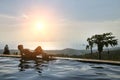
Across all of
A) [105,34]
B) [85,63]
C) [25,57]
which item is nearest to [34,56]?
[25,57]

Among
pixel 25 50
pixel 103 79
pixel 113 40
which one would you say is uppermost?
pixel 113 40

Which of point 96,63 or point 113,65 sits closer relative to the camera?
point 113,65

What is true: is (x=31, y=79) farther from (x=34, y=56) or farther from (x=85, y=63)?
(x=34, y=56)

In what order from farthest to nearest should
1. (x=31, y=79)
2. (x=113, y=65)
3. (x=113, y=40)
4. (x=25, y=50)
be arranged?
(x=113, y=40) < (x=25, y=50) < (x=113, y=65) < (x=31, y=79)

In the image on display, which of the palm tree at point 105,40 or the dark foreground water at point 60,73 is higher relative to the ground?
the palm tree at point 105,40

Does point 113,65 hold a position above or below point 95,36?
below

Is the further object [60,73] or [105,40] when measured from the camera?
[105,40]

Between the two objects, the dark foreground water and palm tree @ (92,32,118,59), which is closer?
the dark foreground water

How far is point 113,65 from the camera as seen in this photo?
1578cm

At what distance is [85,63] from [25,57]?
22.3 ft

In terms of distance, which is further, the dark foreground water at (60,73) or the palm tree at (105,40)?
the palm tree at (105,40)

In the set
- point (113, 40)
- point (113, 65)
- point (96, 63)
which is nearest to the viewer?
point (113, 65)

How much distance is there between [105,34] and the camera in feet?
153

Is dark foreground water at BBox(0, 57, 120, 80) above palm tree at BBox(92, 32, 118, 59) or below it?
below
